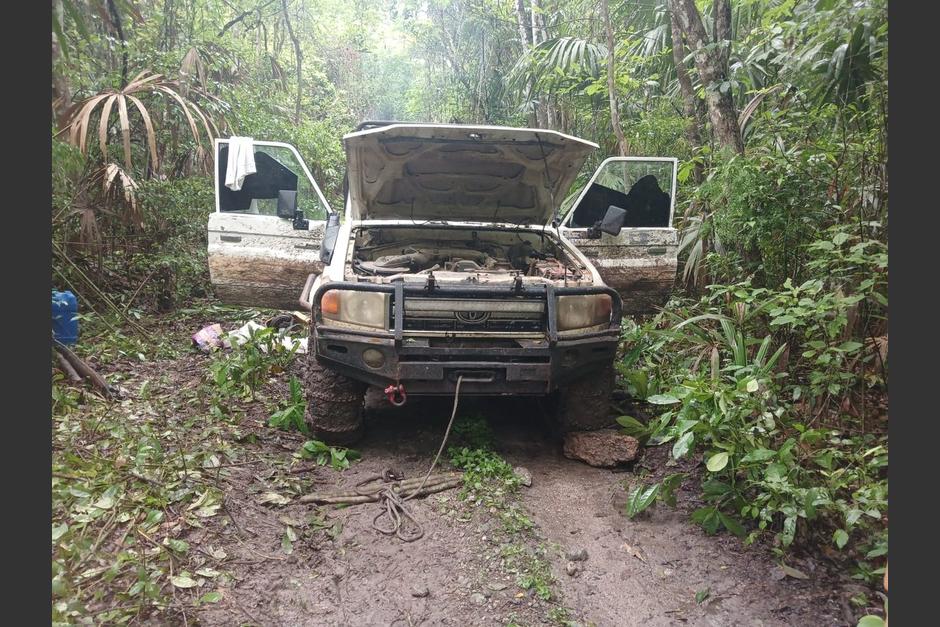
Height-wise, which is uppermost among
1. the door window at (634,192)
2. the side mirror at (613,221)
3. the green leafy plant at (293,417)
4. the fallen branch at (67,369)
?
A: the door window at (634,192)

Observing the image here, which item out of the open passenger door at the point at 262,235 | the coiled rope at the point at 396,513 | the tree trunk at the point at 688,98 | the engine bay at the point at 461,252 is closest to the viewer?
the coiled rope at the point at 396,513

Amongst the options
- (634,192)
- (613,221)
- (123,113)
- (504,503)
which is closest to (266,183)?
(123,113)

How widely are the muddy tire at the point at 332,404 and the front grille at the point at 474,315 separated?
1.93 feet

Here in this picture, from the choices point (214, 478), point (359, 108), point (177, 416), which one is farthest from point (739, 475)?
point (359, 108)

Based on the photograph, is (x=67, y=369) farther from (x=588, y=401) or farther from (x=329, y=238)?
(x=588, y=401)

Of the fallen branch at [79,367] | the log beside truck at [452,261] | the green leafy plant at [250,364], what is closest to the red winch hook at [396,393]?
the log beside truck at [452,261]

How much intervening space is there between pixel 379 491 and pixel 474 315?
1.17m

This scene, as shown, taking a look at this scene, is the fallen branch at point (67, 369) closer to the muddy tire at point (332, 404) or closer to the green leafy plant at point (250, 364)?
the green leafy plant at point (250, 364)

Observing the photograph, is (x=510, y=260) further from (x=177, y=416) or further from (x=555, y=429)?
(x=177, y=416)

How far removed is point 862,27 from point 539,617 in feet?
9.88

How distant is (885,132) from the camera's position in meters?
2.99

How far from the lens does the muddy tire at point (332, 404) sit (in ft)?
13.0

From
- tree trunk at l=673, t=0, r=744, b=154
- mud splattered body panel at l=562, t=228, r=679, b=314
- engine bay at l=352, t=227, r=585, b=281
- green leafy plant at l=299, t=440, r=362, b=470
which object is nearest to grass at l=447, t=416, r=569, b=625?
green leafy plant at l=299, t=440, r=362, b=470

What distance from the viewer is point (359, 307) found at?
3734 mm
